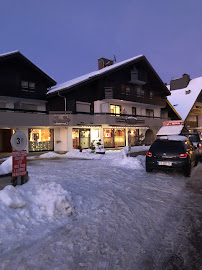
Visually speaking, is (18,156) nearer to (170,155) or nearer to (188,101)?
(170,155)

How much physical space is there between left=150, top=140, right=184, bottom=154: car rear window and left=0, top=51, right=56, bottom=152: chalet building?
12.7 m

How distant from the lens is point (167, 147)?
855cm

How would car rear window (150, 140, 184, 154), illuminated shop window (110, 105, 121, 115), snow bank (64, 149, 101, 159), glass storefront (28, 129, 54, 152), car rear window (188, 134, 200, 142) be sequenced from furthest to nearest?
illuminated shop window (110, 105, 121, 115) < glass storefront (28, 129, 54, 152) < snow bank (64, 149, 101, 159) < car rear window (188, 134, 200, 142) < car rear window (150, 140, 184, 154)

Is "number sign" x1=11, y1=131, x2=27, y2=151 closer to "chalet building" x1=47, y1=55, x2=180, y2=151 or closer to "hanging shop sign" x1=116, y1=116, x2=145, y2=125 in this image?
"chalet building" x1=47, y1=55, x2=180, y2=151

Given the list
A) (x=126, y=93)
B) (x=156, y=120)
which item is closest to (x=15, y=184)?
(x=126, y=93)

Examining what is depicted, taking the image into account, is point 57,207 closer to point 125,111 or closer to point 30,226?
point 30,226

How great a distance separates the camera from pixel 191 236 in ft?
11.4

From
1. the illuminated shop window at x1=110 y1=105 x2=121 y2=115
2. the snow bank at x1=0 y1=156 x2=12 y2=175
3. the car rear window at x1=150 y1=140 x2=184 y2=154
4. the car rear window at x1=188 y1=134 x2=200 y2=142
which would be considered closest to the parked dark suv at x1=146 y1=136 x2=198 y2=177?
the car rear window at x1=150 y1=140 x2=184 y2=154

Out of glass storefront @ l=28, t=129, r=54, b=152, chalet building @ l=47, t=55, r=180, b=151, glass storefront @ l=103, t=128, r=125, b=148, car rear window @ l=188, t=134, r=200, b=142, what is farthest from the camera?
glass storefront @ l=103, t=128, r=125, b=148

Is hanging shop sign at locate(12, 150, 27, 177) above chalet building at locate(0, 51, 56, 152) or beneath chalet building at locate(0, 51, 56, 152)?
beneath

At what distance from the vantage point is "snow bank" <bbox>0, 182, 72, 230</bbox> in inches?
150

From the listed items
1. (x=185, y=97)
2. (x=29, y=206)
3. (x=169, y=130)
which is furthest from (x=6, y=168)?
(x=185, y=97)

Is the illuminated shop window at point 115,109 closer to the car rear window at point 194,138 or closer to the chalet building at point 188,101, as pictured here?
the car rear window at point 194,138

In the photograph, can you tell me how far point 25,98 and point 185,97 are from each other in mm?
30663
